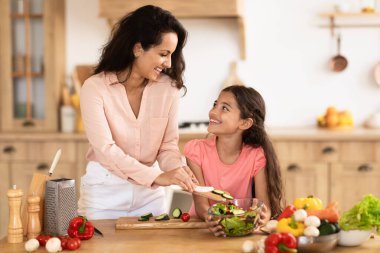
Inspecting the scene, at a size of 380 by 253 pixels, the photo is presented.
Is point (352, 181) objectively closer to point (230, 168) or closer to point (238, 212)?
point (230, 168)

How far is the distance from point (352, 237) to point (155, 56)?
105 centimetres

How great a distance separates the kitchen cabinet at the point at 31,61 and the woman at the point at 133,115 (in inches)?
81.8

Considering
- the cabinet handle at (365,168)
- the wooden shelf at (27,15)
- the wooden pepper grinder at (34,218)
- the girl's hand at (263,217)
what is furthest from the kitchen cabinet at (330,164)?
the wooden pepper grinder at (34,218)

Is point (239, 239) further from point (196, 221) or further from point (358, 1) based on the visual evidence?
point (358, 1)

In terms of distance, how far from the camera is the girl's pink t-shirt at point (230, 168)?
9.46 ft

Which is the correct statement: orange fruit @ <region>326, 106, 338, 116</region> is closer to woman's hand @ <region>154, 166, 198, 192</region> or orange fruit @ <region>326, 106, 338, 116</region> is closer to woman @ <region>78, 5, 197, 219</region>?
woman @ <region>78, 5, 197, 219</region>

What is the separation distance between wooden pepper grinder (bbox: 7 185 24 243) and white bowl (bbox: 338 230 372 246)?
104 centimetres

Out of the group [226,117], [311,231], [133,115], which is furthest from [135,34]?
[311,231]

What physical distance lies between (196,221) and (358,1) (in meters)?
2.98

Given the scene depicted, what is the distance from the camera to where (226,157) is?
2953 millimetres

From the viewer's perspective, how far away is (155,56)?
9.12ft

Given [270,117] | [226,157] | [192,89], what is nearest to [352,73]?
[270,117]

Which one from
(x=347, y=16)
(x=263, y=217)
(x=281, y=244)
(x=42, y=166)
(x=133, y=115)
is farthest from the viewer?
(x=347, y=16)

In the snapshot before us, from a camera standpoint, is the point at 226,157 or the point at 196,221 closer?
the point at 196,221
